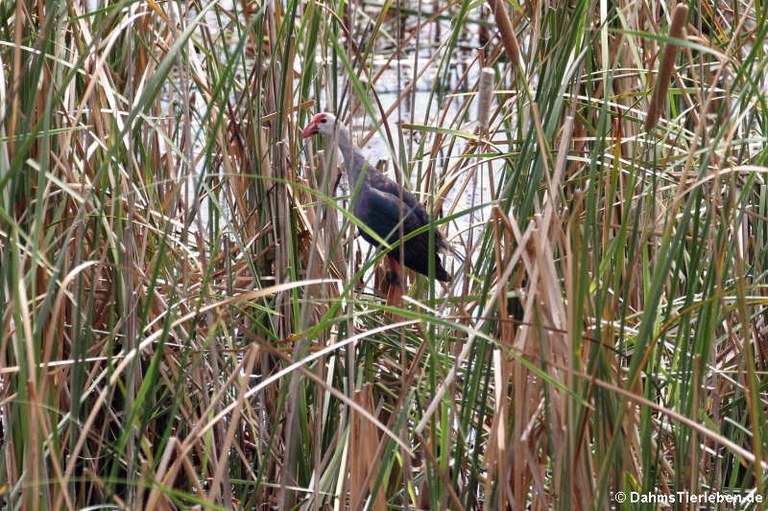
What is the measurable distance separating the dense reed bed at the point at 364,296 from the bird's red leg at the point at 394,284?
0.05 m

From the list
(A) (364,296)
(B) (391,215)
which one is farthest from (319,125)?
(B) (391,215)

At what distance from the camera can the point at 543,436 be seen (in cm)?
136

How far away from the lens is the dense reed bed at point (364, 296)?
114 centimetres

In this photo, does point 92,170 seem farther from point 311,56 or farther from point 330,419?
point 330,419

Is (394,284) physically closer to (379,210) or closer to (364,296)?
(364,296)

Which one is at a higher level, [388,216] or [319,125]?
[319,125]

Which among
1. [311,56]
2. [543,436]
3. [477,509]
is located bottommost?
[477,509]

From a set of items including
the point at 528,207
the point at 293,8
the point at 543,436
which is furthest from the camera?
the point at 293,8

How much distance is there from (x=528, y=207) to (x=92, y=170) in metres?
0.85

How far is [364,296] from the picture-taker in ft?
7.20

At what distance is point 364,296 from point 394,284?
100 millimetres

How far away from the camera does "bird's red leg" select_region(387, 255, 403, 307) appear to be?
2207 millimetres

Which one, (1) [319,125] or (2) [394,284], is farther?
(2) [394,284]

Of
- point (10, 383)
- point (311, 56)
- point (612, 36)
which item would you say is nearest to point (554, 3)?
point (612, 36)
